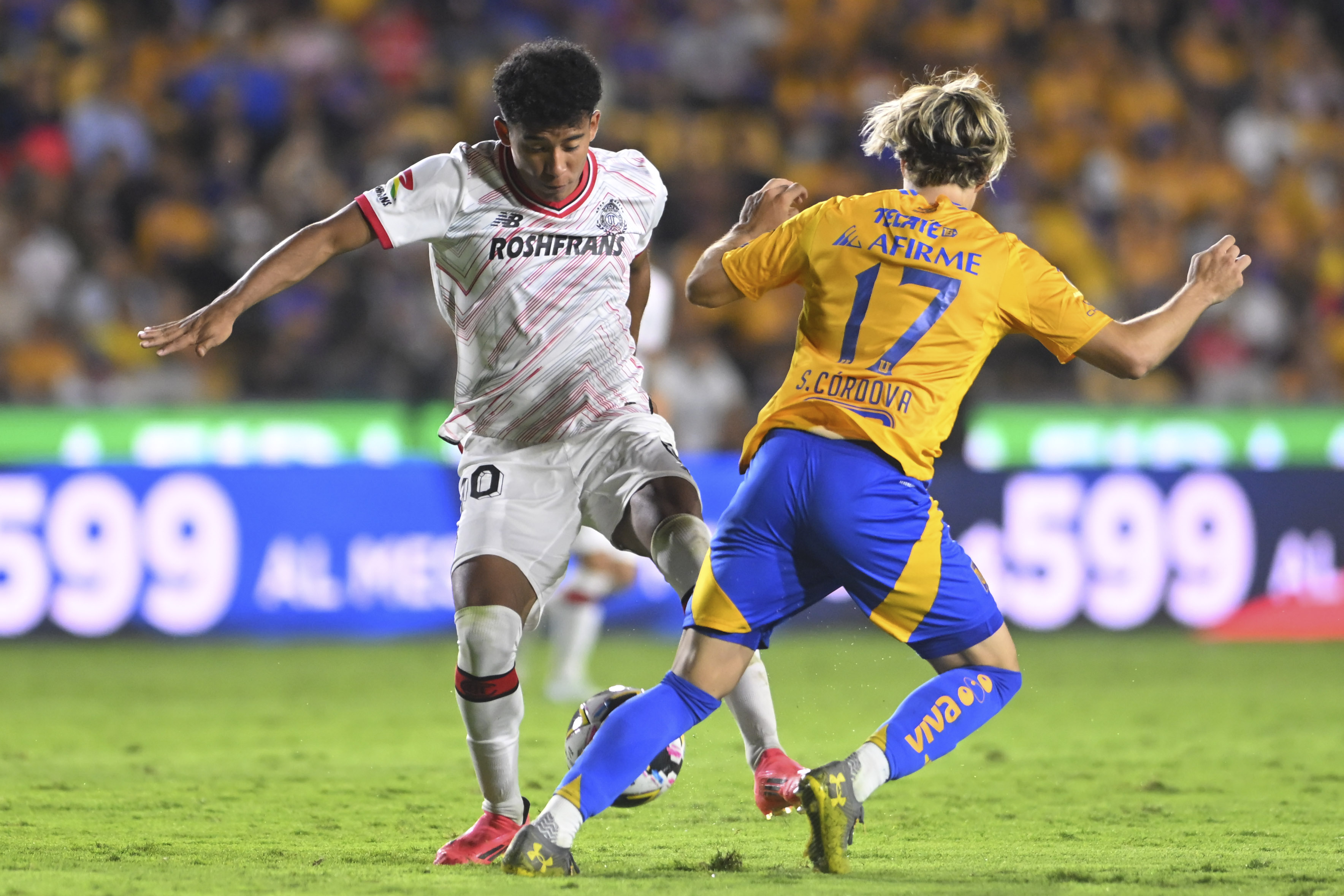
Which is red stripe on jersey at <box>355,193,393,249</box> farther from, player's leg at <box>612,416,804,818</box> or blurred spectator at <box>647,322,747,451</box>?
blurred spectator at <box>647,322,747,451</box>

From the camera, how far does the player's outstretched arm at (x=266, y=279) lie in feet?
13.7

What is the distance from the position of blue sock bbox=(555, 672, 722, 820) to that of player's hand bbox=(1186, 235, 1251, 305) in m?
1.56

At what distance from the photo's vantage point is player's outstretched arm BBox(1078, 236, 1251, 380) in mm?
3980

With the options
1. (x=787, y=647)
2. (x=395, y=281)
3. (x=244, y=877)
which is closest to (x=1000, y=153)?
(x=244, y=877)

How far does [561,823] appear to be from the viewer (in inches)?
155

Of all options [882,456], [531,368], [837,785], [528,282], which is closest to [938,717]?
[837,785]

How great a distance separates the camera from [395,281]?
1234 cm

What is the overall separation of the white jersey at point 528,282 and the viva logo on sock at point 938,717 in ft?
4.35

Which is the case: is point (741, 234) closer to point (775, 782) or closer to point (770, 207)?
point (770, 207)

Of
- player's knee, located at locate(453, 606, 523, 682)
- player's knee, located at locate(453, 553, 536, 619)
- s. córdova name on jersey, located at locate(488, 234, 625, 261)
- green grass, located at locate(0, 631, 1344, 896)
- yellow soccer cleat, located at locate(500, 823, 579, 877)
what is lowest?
green grass, located at locate(0, 631, 1344, 896)

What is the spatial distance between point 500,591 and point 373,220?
1.03 meters

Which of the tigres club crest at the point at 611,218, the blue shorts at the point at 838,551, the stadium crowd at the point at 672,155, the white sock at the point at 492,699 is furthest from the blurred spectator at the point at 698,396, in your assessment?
the blue shorts at the point at 838,551

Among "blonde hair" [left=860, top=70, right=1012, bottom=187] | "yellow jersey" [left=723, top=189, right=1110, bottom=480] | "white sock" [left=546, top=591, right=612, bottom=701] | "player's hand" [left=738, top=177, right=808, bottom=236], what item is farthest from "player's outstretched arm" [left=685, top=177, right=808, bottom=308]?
"white sock" [left=546, top=591, right=612, bottom=701]

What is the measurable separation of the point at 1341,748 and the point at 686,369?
6050mm
